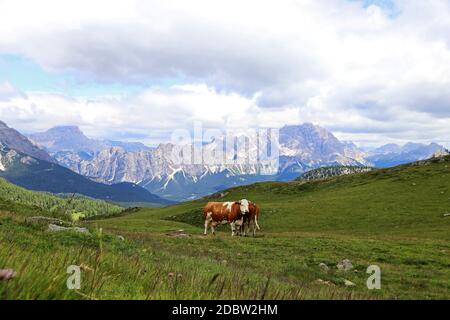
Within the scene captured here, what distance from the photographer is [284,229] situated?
6212 cm

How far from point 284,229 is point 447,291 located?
140ft

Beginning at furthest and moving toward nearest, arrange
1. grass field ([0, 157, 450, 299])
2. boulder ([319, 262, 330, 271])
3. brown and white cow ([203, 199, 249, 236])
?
brown and white cow ([203, 199, 249, 236])
boulder ([319, 262, 330, 271])
grass field ([0, 157, 450, 299])

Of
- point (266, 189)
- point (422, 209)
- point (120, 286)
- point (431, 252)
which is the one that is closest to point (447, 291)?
point (431, 252)

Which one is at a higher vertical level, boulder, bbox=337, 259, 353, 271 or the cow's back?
the cow's back

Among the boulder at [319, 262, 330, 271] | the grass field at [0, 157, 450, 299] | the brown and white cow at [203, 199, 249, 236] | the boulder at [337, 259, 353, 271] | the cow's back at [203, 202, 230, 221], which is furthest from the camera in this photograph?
the cow's back at [203, 202, 230, 221]

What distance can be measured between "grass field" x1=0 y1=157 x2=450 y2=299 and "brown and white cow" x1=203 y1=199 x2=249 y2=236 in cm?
212

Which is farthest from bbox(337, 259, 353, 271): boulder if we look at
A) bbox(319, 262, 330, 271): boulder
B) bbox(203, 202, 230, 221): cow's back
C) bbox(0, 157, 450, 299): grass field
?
bbox(203, 202, 230, 221): cow's back

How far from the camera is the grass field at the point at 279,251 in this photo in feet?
14.6

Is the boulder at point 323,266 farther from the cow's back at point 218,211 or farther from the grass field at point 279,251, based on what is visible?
the cow's back at point 218,211

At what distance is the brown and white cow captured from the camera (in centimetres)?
4553

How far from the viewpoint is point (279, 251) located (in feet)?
103

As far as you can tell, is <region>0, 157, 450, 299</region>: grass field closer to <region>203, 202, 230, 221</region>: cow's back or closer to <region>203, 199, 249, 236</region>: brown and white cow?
<region>203, 199, 249, 236</region>: brown and white cow

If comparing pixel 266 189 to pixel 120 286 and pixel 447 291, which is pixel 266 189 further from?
pixel 120 286
